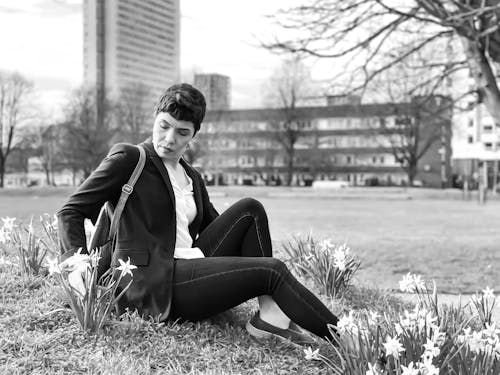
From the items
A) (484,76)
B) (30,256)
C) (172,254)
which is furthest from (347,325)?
(484,76)

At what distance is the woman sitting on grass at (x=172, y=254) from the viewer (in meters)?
2.99

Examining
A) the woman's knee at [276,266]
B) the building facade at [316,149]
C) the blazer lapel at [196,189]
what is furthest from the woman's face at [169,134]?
the building facade at [316,149]

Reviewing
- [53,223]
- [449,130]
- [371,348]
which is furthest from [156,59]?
[371,348]

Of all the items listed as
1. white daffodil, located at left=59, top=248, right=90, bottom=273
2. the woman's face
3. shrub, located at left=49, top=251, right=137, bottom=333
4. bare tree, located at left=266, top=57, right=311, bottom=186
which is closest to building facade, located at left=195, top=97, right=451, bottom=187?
bare tree, located at left=266, top=57, right=311, bottom=186

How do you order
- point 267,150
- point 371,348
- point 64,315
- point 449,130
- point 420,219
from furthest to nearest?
point 267,150 < point 449,130 < point 420,219 < point 64,315 < point 371,348

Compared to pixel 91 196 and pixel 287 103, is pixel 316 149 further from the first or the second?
pixel 91 196

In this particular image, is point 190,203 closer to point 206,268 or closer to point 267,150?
point 206,268

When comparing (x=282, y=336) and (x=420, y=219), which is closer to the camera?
(x=282, y=336)

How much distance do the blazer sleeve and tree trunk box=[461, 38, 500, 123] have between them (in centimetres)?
723

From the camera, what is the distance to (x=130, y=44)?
107 ft

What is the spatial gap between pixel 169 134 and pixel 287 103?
48.7 meters

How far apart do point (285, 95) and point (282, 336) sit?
4914 centimetres

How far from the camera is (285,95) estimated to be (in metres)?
51.3

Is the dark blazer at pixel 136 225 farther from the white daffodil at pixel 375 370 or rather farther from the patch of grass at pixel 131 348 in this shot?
the white daffodil at pixel 375 370
